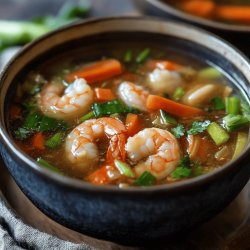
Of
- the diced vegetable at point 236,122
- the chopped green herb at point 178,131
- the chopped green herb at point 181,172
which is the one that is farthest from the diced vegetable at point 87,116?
the diced vegetable at point 236,122

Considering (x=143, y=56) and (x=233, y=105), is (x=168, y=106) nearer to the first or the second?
(x=233, y=105)

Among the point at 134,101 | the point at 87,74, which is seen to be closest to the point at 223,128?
the point at 134,101

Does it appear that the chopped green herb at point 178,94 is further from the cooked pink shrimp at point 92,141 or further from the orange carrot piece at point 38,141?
the orange carrot piece at point 38,141

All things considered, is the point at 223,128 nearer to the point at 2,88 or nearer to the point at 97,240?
the point at 97,240

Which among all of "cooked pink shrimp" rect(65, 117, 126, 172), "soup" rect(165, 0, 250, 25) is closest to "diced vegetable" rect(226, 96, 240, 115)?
"cooked pink shrimp" rect(65, 117, 126, 172)

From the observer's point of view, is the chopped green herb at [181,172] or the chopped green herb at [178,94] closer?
the chopped green herb at [181,172]

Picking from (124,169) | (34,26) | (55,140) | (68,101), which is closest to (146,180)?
(124,169)
